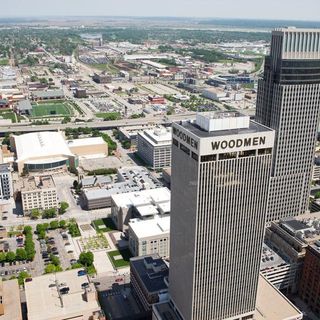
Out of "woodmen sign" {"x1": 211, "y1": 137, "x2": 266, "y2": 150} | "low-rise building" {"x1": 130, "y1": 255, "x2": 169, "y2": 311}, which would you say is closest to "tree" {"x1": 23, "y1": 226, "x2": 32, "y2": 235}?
"low-rise building" {"x1": 130, "y1": 255, "x2": 169, "y2": 311}

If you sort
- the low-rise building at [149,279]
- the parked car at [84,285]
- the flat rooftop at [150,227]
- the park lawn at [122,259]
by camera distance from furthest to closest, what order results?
the park lawn at [122,259], the flat rooftop at [150,227], the low-rise building at [149,279], the parked car at [84,285]

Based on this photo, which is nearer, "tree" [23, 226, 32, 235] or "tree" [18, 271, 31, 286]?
"tree" [18, 271, 31, 286]

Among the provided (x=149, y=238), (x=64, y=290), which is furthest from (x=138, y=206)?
(x=64, y=290)

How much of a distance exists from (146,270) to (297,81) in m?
80.3

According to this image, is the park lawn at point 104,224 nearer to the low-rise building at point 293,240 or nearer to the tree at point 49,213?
the tree at point 49,213

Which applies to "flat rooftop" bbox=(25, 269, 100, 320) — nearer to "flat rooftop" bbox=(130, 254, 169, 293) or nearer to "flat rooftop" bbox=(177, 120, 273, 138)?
"flat rooftop" bbox=(130, 254, 169, 293)

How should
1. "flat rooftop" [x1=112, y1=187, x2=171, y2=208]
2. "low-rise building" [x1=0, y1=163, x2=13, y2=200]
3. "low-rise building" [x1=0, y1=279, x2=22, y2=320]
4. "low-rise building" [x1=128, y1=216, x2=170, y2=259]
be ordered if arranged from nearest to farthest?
"low-rise building" [x1=0, y1=279, x2=22, y2=320]
"low-rise building" [x1=128, y1=216, x2=170, y2=259]
"flat rooftop" [x1=112, y1=187, x2=171, y2=208]
"low-rise building" [x1=0, y1=163, x2=13, y2=200]

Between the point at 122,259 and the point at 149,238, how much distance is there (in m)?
Answer: 15.0

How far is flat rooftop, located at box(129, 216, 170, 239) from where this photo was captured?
15238 cm

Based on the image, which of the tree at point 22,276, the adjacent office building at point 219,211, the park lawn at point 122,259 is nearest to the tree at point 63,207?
the park lawn at point 122,259

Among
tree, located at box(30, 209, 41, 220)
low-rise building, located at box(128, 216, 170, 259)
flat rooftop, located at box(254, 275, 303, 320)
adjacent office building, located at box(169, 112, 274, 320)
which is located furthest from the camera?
tree, located at box(30, 209, 41, 220)

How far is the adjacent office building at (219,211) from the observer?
86000 millimetres

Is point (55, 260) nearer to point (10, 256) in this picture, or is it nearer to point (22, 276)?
point (22, 276)

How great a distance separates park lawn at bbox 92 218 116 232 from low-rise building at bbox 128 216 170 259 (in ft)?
67.7
